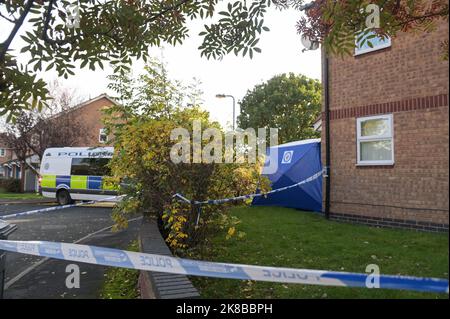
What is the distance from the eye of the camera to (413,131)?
8344 mm

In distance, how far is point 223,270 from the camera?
8.86 ft

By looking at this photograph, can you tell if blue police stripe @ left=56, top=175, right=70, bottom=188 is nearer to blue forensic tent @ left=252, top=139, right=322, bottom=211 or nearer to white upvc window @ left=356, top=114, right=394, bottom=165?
blue forensic tent @ left=252, top=139, right=322, bottom=211

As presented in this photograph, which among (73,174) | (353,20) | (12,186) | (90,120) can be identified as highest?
(90,120)

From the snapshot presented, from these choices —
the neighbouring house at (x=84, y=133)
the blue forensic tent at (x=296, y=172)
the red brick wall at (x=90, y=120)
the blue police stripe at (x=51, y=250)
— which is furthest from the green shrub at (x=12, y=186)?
the blue police stripe at (x=51, y=250)

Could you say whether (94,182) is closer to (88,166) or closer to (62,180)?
(88,166)

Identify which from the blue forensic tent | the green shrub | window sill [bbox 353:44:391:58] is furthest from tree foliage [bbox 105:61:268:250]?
the green shrub

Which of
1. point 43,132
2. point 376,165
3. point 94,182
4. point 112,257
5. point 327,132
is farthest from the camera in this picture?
point 43,132

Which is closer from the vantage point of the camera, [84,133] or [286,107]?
[84,133]

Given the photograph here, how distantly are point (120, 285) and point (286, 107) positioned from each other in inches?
1195

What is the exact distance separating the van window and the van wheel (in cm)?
104

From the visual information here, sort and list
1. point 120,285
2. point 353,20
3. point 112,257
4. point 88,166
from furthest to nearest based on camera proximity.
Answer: point 88,166, point 120,285, point 353,20, point 112,257

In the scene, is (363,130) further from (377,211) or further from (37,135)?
(37,135)

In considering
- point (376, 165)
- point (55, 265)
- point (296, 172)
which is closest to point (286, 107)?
point (296, 172)

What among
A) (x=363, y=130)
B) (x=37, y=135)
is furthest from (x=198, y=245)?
(x=37, y=135)
